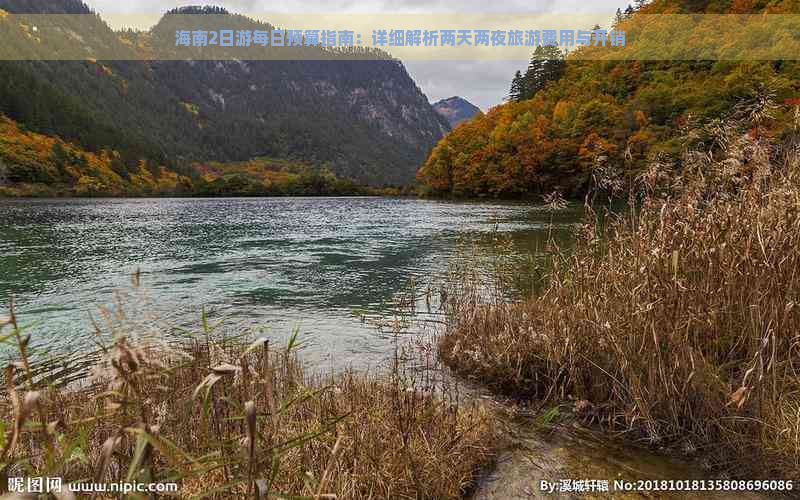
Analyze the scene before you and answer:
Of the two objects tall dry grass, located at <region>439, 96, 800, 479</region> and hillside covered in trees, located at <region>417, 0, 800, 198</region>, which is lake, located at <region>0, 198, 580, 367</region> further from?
hillside covered in trees, located at <region>417, 0, 800, 198</region>

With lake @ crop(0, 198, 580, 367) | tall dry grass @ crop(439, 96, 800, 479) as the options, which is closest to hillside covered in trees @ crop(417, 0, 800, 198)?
lake @ crop(0, 198, 580, 367)

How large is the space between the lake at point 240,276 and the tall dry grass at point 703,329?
13.9 feet

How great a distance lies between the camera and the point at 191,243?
2770cm

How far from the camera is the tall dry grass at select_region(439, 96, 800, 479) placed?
429cm

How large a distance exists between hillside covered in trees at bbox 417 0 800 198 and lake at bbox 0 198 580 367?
38.3 m

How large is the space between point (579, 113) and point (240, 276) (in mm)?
73008

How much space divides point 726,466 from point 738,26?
318 feet

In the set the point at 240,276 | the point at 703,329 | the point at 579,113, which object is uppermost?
the point at 579,113

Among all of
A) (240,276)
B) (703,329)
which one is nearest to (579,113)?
(240,276)

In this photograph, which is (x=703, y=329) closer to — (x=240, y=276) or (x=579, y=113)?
(x=240, y=276)

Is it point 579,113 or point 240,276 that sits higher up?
point 579,113

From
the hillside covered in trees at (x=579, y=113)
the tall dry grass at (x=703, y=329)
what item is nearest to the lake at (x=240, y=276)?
Answer: the tall dry grass at (x=703, y=329)

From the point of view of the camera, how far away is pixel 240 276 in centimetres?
1764

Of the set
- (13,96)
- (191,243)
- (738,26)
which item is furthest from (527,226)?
(13,96)
